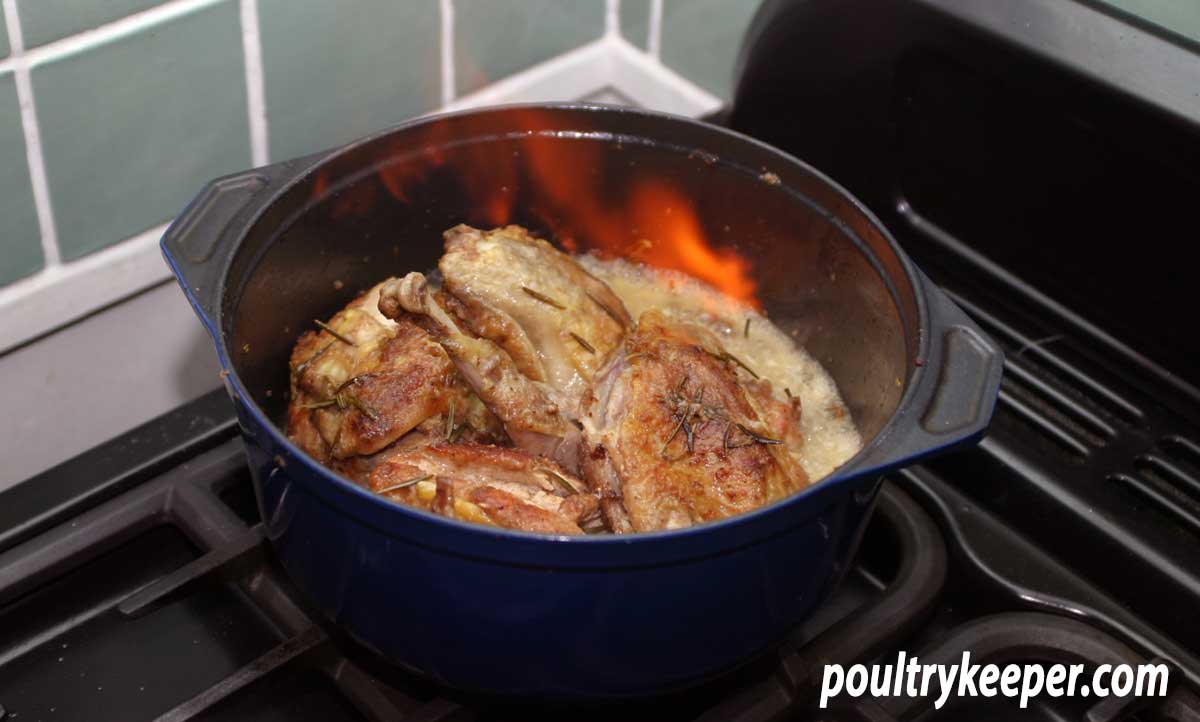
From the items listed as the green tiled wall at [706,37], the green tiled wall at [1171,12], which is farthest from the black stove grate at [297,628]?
the green tiled wall at [706,37]

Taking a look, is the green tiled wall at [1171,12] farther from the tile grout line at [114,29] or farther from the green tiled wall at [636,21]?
the tile grout line at [114,29]

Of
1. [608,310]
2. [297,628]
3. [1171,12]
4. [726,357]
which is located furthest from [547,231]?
[1171,12]

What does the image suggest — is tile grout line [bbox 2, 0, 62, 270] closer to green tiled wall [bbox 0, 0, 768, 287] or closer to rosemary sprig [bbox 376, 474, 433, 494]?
green tiled wall [bbox 0, 0, 768, 287]

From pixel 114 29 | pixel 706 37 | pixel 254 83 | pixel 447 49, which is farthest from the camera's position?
pixel 706 37

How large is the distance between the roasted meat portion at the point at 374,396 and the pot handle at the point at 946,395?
39 cm

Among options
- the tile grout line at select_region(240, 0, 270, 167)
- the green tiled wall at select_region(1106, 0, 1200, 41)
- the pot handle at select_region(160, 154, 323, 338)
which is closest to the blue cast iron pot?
the pot handle at select_region(160, 154, 323, 338)

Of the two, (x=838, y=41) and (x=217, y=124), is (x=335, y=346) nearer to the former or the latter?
(x=217, y=124)

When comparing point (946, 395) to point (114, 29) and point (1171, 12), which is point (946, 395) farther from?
point (114, 29)

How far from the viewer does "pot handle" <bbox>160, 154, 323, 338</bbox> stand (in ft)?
2.90

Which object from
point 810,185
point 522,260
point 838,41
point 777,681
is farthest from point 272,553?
point 838,41

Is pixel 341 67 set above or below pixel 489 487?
above

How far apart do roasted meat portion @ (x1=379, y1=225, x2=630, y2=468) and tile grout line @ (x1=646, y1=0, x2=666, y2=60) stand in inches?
20.1

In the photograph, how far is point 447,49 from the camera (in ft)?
4.57

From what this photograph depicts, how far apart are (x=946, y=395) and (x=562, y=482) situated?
0.31 m
